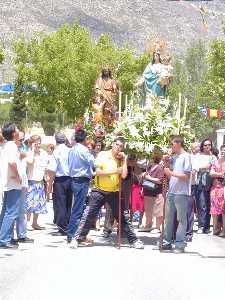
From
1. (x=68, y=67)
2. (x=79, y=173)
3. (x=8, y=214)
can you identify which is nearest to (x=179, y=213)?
(x=79, y=173)

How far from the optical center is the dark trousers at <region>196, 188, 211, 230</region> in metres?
15.5

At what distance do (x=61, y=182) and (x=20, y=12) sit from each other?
183382mm

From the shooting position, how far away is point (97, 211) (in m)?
12.6

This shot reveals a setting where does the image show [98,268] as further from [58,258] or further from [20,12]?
[20,12]

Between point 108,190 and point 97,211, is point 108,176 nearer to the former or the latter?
point 108,190

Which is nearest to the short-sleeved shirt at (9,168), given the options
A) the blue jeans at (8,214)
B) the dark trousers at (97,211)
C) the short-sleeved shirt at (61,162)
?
A: the blue jeans at (8,214)

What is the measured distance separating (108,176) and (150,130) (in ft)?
3.49

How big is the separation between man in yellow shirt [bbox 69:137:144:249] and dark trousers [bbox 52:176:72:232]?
1.60 metres

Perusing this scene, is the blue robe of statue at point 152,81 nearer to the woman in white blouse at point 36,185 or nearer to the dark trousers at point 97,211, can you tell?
the woman in white blouse at point 36,185

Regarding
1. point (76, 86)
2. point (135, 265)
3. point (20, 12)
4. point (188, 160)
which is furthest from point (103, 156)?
point (20, 12)

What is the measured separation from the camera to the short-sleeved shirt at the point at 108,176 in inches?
488

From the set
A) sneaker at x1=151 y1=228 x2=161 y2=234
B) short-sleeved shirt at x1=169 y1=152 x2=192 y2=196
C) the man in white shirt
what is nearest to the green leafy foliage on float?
short-sleeved shirt at x1=169 y1=152 x2=192 y2=196

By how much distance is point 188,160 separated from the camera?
12.2 m

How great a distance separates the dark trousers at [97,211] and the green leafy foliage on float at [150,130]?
0.91 m
